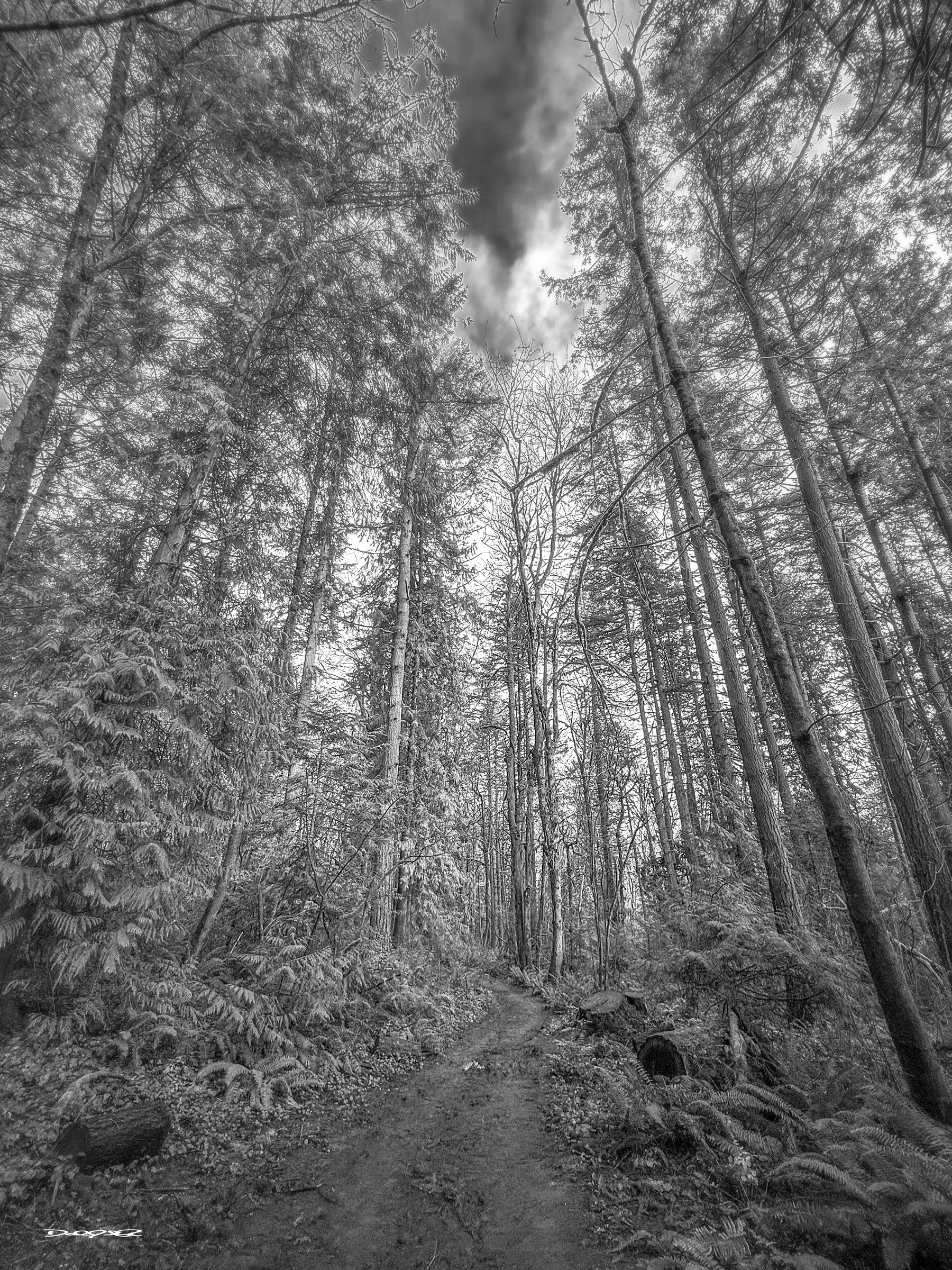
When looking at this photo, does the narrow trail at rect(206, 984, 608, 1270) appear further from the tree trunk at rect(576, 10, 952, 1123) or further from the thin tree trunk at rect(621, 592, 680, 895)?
the thin tree trunk at rect(621, 592, 680, 895)

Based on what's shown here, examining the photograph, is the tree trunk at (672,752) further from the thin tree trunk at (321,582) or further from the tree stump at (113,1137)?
the tree stump at (113,1137)

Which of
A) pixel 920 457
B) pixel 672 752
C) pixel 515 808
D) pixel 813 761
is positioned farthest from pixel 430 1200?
pixel 920 457

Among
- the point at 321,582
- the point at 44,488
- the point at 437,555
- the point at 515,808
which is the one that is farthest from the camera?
the point at 437,555

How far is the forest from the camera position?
2943 millimetres

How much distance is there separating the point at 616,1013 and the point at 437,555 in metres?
9.69

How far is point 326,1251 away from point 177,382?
8.64 meters

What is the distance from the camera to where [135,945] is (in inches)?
181

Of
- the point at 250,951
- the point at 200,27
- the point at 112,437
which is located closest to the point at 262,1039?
the point at 250,951

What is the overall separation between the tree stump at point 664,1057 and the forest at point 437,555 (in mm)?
43

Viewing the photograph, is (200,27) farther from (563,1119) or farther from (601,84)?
(563,1119)

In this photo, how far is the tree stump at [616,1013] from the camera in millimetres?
5613

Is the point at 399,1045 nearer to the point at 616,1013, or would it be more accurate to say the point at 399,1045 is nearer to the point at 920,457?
the point at 616,1013

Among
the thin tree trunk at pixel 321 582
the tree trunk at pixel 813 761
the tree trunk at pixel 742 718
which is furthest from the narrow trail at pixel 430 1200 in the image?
the thin tree trunk at pixel 321 582

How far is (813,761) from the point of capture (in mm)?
2906
